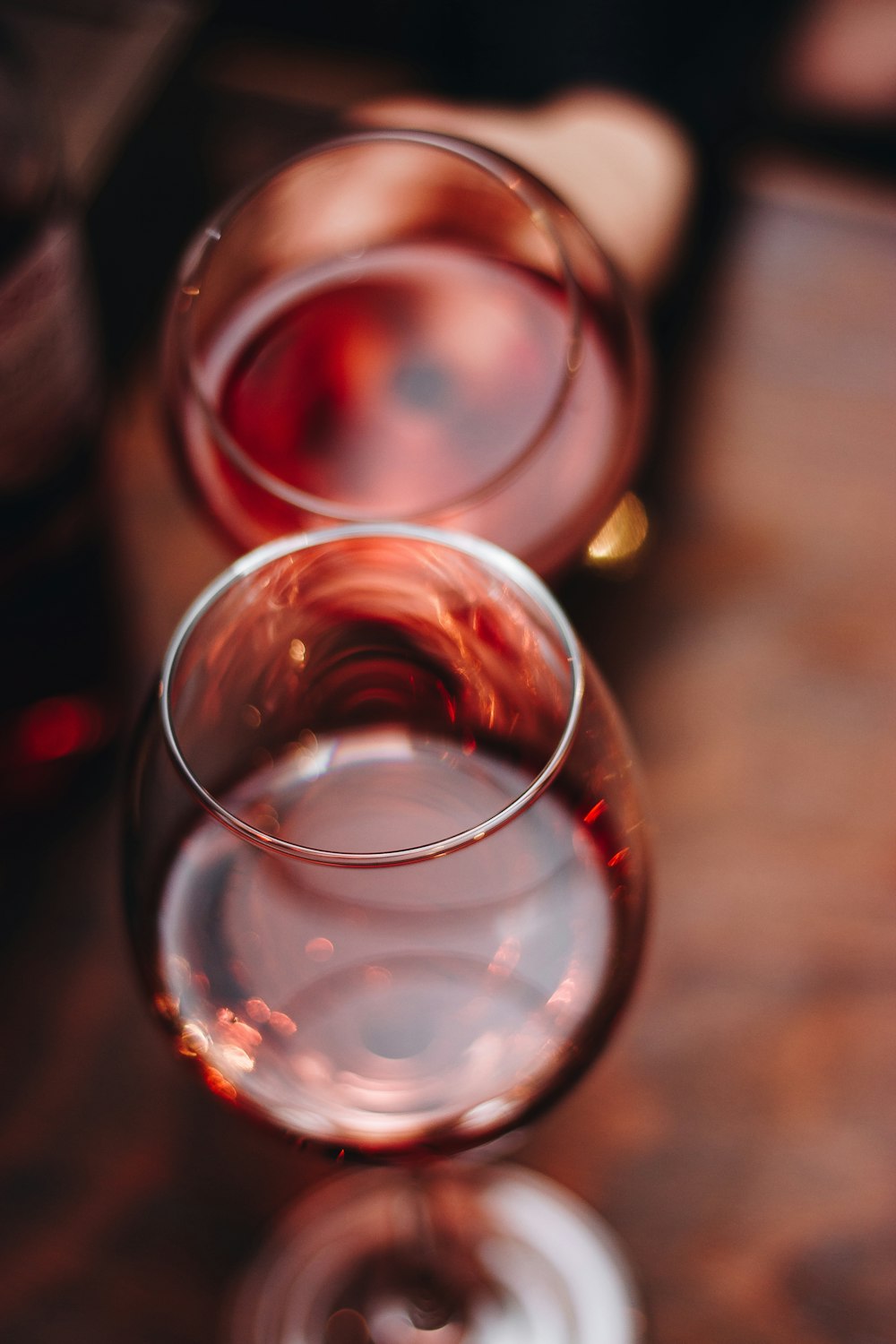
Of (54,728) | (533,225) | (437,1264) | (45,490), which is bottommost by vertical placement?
(437,1264)

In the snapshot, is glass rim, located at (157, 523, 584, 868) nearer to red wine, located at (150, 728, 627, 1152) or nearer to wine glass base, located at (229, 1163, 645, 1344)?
red wine, located at (150, 728, 627, 1152)

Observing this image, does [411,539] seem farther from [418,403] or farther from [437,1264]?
[437,1264]

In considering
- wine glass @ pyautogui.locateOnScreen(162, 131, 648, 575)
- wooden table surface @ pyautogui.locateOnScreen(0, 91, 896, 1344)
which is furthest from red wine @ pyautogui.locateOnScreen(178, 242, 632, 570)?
wooden table surface @ pyautogui.locateOnScreen(0, 91, 896, 1344)

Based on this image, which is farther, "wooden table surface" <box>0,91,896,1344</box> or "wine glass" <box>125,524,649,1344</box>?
"wooden table surface" <box>0,91,896,1344</box>

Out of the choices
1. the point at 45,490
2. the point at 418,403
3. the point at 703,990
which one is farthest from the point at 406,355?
the point at 703,990

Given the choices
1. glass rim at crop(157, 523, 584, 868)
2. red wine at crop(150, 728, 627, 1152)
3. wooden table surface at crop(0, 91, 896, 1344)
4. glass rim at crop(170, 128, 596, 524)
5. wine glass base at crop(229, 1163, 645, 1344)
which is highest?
glass rim at crop(170, 128, 596, 524)

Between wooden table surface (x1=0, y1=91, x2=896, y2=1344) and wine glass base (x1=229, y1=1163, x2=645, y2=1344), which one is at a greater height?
wooden table surface (x1=0, y1=91, x2=896, y2=1344)
